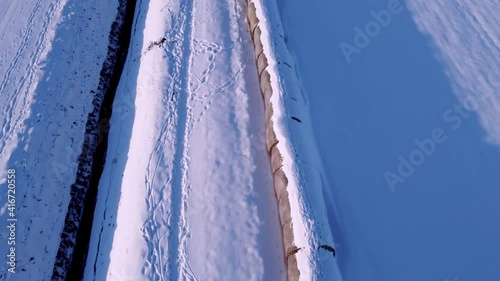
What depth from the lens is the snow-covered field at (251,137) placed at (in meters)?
3.45

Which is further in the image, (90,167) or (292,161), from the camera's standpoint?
(90,167)

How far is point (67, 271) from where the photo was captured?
12.0 ft

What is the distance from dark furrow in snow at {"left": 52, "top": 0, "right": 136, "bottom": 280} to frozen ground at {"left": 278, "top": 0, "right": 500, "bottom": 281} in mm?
2112

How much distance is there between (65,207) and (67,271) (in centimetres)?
60

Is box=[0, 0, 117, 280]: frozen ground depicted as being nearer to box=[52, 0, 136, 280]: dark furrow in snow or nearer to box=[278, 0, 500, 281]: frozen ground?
box=[52, 0, 136, 280]: dark furrow in snow

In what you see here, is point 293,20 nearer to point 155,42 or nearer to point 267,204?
point 155,42

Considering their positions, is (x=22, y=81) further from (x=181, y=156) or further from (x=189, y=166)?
(x=189, y=166)

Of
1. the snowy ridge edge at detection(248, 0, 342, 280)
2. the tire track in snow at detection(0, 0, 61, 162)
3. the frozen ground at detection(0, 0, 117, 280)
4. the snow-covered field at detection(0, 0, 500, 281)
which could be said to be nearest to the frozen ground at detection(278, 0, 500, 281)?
the snow-covered field at detection(0, 0, 500, 281)

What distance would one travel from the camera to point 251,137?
13.7 ft

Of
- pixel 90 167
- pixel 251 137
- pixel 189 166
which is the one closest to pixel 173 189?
pixel 189 166

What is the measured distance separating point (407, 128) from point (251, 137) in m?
1.47

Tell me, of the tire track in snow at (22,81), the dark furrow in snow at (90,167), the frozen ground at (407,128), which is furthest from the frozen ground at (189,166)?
the tire track in snow at (22,81)

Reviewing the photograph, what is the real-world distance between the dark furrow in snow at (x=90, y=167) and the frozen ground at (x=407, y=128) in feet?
6.93

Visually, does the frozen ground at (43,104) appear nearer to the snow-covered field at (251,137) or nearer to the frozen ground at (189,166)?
the snow-covered field at (251,137)
